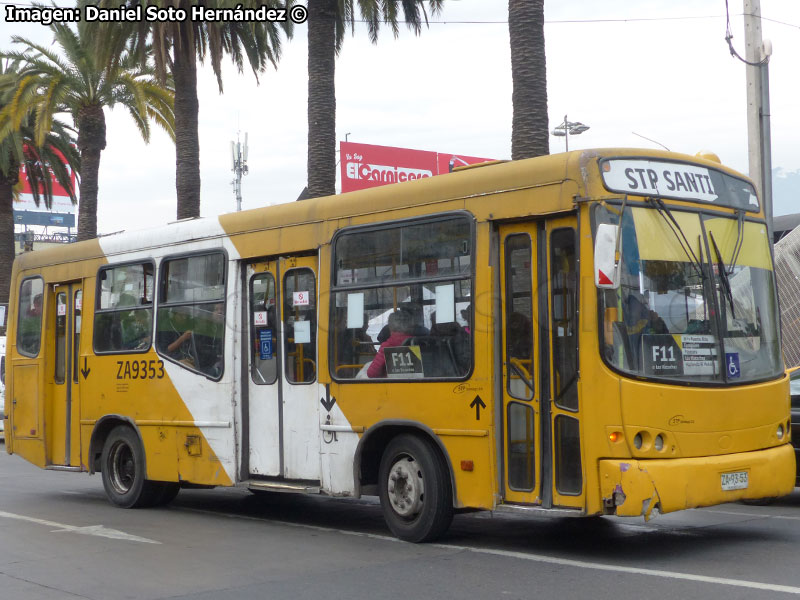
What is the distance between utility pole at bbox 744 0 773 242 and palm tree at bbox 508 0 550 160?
123 inches

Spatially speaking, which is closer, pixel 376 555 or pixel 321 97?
pixel 376 555

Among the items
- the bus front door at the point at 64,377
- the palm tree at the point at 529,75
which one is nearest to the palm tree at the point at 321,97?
the palm tree at the point at 529,75

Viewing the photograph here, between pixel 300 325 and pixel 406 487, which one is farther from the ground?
pixel 300 325

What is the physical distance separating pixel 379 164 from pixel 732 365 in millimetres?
29975

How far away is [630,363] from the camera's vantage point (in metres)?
7.85

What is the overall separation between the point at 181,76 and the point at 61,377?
34.6ft

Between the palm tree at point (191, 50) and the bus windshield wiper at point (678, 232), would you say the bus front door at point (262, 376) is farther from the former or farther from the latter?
the palm tree at point (191, 50)

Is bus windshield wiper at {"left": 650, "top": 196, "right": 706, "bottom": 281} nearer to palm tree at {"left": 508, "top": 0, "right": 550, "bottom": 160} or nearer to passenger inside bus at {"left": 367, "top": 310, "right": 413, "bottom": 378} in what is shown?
passenger inside bus at {"left": 367, "top": 310, "right": 413, "bottom": 378}

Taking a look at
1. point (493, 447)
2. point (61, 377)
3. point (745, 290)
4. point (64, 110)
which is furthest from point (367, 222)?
point (64, 110)

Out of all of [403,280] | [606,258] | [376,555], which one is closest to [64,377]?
[403,280]

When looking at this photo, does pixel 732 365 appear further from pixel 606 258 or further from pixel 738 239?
pixel 606 258

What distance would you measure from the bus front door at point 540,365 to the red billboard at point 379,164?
89.9 feet

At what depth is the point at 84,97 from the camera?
27.4 m

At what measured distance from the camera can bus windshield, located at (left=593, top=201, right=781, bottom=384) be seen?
791 centimetres
